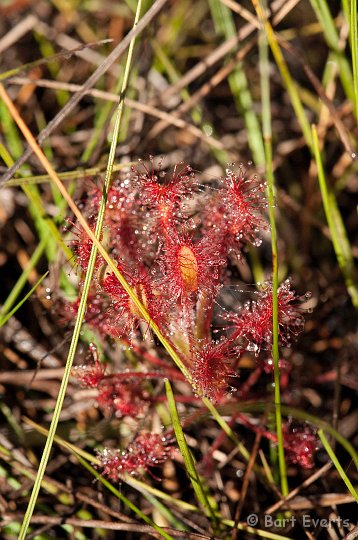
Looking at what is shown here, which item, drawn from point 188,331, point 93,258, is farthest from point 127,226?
point 188,331

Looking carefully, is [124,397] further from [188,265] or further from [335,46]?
[335,46]

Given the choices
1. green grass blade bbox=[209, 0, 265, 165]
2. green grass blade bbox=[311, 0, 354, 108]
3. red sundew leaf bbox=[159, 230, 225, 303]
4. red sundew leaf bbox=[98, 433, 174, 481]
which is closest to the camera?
red sundew leaf bbox=[159, 230, 225, 303]

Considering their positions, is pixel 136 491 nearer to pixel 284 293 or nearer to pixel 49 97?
pixel 284 293

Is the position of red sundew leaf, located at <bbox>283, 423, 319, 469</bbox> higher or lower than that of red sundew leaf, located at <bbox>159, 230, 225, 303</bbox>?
lower

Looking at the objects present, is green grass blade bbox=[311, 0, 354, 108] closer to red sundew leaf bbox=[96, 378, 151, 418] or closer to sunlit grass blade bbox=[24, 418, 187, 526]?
red sundew leaf bbox=[96, 378, 151, 418]

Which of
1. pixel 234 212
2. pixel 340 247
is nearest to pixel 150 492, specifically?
pixel 234 212

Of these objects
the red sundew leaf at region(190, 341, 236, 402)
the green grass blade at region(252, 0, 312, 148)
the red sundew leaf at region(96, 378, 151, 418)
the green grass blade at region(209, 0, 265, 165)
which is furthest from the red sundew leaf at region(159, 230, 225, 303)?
the green grass blade at region(209, 0, 265, 165)

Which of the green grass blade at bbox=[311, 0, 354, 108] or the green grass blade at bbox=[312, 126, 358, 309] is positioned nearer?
the green grass blade at bbox=[312, 126, 358, 309]

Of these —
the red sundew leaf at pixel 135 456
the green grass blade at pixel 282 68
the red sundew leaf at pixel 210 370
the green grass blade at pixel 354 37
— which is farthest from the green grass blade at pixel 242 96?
the red sundew leaf at pixel 135 456

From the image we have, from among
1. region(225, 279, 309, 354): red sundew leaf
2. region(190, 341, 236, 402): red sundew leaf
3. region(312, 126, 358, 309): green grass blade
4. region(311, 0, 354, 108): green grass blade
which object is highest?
region(311, 0, 354, 108): green grass blade
